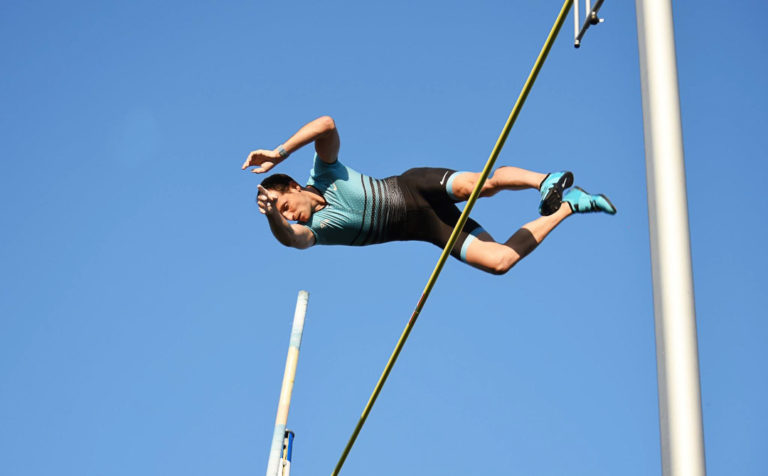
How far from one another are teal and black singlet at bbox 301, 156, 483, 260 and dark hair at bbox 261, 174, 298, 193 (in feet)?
0.63

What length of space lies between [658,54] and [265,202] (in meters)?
2.40

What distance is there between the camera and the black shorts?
22.8 ft

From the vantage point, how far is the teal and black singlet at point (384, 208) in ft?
22.7

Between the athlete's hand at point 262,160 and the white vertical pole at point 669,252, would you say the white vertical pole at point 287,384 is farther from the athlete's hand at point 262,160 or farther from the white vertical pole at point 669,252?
the white vertical pole at point 669,252

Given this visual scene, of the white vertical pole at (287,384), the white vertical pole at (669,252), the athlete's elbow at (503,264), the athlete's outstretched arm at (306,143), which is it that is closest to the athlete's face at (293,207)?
the athlete's outstretched arm at (306,143)

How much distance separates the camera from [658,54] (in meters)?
4.65

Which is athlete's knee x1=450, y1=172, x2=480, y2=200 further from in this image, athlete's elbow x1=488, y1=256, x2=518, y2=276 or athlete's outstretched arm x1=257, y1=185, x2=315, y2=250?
athlete's outstretched arm x1=257, y1=185, x2=315, y2=250

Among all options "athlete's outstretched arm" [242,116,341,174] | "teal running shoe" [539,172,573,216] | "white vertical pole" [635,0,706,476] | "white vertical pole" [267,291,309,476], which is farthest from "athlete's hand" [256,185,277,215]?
"white vertical pole" [267,291,309,476]

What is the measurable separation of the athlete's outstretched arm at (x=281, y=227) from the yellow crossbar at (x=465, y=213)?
2.87 feet

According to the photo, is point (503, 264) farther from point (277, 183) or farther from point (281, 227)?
point (277, 183)

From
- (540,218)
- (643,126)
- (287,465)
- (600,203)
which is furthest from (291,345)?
(643,126)

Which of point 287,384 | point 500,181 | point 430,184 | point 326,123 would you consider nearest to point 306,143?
point 326,123

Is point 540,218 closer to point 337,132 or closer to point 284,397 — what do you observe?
point 337,132

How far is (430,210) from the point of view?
701 centimetres
